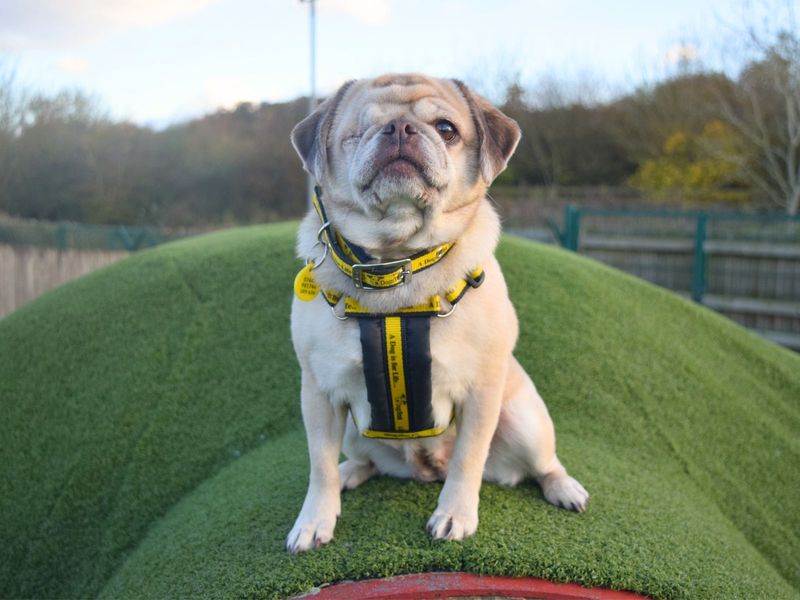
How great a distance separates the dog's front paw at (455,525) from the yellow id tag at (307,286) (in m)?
0.98

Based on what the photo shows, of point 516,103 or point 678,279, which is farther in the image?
point 516,103

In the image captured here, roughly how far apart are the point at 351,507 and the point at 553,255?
3.64 m

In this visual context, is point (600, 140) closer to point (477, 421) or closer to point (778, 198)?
point (778, 198)

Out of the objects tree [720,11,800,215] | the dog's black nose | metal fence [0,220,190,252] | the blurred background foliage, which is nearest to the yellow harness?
the dog's black nose

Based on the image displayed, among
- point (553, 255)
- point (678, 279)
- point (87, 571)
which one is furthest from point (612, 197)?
point (87, 571)

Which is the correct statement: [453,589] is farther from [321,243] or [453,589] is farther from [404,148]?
[404,148]

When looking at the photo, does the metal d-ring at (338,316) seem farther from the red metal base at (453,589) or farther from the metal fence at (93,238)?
the metal fence at (93,238)

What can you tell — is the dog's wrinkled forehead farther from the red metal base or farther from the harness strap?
the red metal base

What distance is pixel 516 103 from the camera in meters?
24.2

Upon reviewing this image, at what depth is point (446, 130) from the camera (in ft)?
8.20

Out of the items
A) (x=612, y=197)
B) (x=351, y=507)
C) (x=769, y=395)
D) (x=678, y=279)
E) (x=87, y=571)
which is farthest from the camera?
(x=612, y=197)

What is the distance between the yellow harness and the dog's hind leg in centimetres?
→ 46

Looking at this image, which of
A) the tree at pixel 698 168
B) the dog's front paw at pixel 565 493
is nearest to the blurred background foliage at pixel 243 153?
the tree at pixel 698 168

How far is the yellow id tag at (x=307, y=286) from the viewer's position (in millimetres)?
2561
